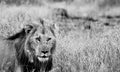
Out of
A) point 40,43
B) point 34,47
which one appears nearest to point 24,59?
point 34,47

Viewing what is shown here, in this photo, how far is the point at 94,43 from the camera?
9.08 m

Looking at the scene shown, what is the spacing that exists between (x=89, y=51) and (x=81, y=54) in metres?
0.40

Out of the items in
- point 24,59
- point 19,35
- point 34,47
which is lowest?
point 24,59

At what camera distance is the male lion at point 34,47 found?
653 centimetres

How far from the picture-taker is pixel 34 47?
653 cm

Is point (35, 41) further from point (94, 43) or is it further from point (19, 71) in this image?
point (94, 43)

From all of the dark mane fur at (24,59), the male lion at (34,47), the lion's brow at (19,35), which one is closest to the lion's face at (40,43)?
the male lion at (34,47)

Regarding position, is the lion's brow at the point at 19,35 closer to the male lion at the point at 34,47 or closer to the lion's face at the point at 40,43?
the male lion at the point at 34,47

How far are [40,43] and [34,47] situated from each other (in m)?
0.13

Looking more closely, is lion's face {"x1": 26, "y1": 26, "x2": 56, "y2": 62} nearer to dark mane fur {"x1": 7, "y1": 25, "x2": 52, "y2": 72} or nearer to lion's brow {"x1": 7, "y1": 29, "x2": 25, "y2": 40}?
dark mane fur {"x1": 7, "y1": 25, "x2": 52, "y2": 72}

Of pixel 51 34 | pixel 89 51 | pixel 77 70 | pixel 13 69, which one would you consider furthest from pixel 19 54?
pixel 89 51

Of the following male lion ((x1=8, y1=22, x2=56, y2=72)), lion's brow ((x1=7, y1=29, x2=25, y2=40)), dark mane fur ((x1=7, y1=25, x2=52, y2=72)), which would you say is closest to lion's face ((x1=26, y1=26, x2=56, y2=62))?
male lion ((x1=8, y1=22, x2=56, y2=72))

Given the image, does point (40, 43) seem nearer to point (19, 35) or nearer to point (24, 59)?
point (24, 59)

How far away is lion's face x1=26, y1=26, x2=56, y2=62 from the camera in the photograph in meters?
6.50
